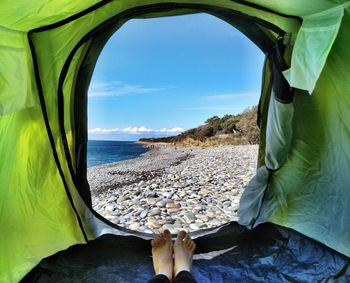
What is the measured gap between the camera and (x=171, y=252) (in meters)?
1.55

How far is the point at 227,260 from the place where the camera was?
1.59 meters

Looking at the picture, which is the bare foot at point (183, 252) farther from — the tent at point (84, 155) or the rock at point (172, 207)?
the rock at point (172, 207)

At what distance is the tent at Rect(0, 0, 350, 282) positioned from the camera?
4.05 ft

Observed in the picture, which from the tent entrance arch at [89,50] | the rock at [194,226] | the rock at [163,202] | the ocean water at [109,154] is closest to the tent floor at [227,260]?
the tent entrance arch at [89,50]

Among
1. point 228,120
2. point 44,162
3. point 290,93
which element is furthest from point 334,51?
point 228,120

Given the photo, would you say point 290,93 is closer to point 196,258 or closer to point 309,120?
point 309,120

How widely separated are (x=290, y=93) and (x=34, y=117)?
112cm

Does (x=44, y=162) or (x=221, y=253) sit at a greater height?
(x=44, y=162)

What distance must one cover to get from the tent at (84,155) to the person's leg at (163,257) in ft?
0.29

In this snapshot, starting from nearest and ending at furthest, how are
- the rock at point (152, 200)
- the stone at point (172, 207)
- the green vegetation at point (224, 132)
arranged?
the stone at point (172, 207)
the rock at point (152, 200)
the green vegetation at point (224, 132)

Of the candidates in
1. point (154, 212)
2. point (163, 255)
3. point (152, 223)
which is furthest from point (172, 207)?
point (163, 255)

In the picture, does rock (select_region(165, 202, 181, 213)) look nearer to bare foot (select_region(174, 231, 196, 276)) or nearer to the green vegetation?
bare foot (select_region(174, 231, 196, 276))

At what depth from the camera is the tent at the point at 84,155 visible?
4.05 feet

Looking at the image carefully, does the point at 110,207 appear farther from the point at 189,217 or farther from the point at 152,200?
the point at 189,217
